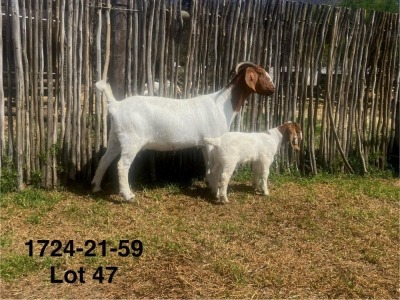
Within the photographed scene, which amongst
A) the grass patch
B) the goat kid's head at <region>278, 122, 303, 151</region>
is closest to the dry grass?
the grass patch

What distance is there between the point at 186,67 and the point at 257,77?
1.01m

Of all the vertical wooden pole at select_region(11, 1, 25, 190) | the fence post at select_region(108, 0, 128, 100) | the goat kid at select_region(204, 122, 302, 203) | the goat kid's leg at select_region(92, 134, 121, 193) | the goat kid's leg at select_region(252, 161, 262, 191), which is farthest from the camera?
the goat kid's leg at select_region(252, 161, 262, 191)

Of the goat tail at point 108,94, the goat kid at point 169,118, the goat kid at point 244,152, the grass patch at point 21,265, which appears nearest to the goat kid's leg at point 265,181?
the goat kid at point 244,152

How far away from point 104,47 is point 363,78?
413 cm

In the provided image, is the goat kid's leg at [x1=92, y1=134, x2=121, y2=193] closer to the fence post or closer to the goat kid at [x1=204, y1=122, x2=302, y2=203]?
the fence post

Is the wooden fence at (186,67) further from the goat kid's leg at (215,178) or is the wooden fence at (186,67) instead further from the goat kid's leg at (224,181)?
the goat kid's leg at (224,181)

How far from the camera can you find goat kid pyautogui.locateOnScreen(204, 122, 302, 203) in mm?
6109

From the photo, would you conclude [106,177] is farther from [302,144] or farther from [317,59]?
[317,59]

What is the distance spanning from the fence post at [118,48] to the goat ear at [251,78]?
166 cm

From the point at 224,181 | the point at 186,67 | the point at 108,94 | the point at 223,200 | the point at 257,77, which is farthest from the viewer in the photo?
the point at 186,67

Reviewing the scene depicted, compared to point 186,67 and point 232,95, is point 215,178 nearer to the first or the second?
point 232,95

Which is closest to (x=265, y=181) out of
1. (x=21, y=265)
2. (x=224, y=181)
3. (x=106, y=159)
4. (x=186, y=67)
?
(x=224, y=181)

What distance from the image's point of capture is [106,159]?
20.6 ft

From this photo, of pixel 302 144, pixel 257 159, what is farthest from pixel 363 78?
pixel 257 159
